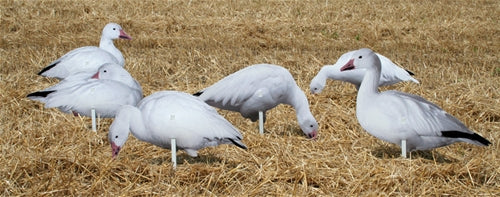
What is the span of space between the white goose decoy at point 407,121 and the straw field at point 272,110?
0.15 meters

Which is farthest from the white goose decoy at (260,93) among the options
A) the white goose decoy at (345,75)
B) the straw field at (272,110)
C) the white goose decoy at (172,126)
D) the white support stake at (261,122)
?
the white goose decoy at (345,75)

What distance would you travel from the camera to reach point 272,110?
6871mm

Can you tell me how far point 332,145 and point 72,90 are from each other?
203 centimetres

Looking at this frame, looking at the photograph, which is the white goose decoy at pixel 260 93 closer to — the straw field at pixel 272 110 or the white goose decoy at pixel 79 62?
the straw field at pixel 272 110

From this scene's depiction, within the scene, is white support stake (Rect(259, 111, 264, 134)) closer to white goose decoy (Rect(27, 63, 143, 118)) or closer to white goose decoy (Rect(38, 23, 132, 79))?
white goose decoy (Rect(27, 63, 143, 118))

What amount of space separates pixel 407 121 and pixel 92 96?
2.33 m

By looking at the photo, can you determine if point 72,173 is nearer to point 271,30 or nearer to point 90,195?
point 90,195

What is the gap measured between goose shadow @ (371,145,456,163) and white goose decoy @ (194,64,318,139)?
0.55 m

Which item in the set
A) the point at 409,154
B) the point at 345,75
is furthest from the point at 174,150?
the point at 345,75

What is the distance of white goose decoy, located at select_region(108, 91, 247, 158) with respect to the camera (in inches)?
184

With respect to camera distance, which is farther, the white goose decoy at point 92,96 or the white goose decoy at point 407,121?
the white goose decoy at point 92,96

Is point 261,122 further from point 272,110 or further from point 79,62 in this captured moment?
point 79,62

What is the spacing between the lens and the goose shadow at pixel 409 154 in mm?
5371

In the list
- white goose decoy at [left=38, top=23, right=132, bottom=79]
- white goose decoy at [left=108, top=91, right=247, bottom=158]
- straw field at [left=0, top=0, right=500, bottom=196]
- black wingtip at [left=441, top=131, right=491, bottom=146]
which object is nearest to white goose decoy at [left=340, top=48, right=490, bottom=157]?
black wingtip at [left=441, top=131, right=491, bottom=146]
